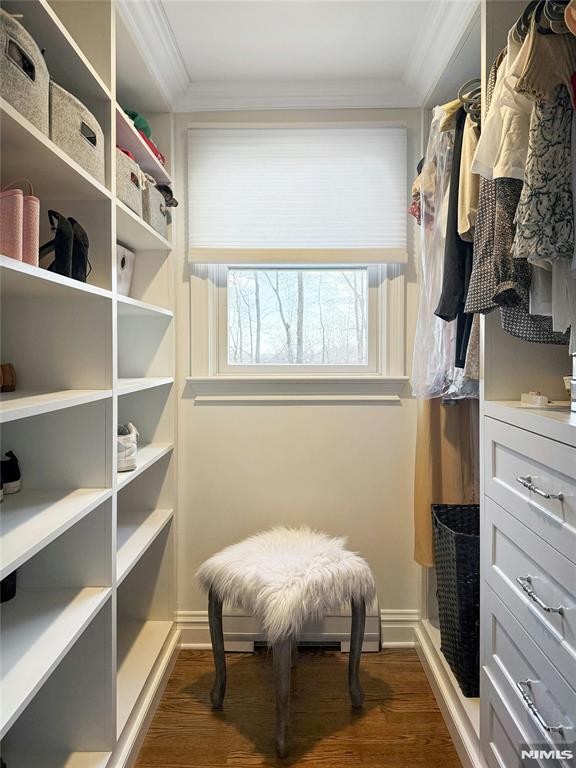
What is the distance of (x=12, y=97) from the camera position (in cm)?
102

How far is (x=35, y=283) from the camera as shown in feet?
3.77

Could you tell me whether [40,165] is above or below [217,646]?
above

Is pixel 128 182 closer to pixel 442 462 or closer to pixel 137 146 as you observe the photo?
pixel 137 146

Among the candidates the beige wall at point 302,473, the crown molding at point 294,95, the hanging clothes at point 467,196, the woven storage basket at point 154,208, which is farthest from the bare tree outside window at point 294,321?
the hanging clothes at point 467,196

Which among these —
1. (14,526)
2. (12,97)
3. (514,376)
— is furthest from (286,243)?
(14,526)

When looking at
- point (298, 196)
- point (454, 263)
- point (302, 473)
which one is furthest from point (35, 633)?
point (298, 196)

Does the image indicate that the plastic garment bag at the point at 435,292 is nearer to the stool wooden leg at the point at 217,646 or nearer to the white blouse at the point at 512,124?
the white blouse at the point at 512,124

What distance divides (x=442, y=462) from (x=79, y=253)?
5.14 ft

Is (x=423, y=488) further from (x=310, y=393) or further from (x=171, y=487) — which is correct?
(x=171, y=487)

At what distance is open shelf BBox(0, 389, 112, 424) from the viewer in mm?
977

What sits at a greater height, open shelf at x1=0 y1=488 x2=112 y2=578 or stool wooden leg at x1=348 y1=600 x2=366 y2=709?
open shelf at x1=0 y1=488 x2=112 y2=578

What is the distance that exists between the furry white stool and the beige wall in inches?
13.1

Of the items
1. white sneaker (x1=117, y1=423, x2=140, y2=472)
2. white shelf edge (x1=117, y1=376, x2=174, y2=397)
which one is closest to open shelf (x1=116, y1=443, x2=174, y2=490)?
white sneaker (x1=117, y1=423, x2=140, y2=472)

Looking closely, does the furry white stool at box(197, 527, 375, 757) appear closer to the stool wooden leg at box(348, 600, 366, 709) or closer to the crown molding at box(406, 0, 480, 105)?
the stool wooden leg at box(348, 600, 366, 709)
